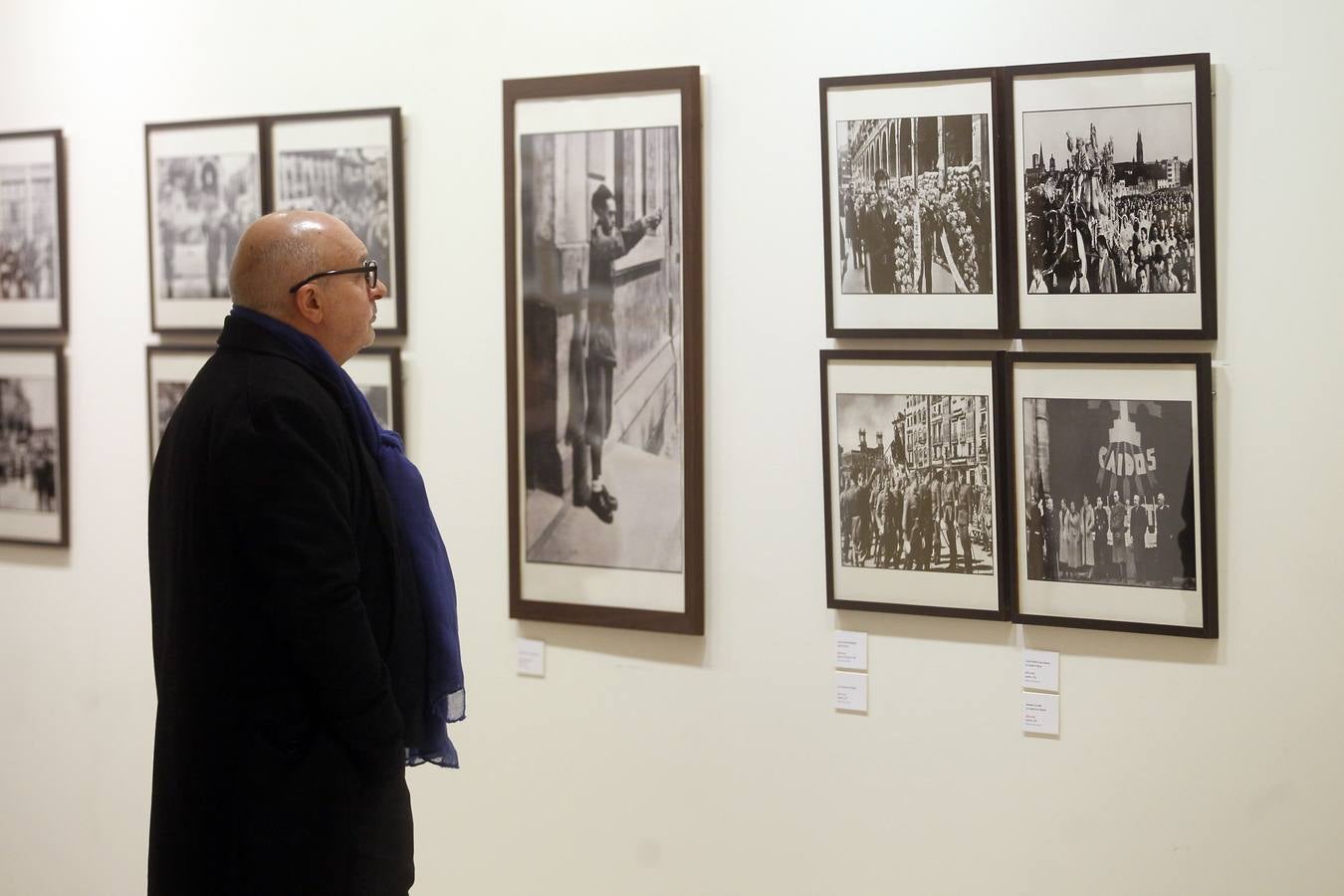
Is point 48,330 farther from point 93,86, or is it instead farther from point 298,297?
point 298,297

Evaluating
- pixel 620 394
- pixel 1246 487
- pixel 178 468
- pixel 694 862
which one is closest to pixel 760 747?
pixel 694 862

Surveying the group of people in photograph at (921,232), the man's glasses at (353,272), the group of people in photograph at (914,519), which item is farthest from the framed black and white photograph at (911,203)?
the man's glasses at (353,272)

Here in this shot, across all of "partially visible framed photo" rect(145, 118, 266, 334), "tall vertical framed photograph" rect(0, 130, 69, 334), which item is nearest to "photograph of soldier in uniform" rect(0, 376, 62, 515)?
"tall vertical framed photograph" rect(0, 130, 69, 334)

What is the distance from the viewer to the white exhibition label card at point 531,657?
319 centimetres

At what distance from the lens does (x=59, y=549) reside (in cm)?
369

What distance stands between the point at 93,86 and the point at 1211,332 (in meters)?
2.90

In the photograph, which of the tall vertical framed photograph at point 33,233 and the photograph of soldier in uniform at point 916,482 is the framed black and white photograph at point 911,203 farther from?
the tall vertical framed photograph at point 33,233

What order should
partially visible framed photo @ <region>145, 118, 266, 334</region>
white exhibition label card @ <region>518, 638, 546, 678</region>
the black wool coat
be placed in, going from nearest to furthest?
1. the black wool coat
2. white exhibition label card @ <region>518, 638, 546, 678</region>
3. partially visible framed photo @ <region>145, 118, 266, 334</region>

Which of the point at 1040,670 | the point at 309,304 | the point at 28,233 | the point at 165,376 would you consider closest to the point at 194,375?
the point at 165,376

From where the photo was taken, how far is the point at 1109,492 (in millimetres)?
2639

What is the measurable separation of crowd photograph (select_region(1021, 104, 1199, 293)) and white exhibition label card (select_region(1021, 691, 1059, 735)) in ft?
2.72

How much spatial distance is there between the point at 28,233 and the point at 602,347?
1784 millimetres

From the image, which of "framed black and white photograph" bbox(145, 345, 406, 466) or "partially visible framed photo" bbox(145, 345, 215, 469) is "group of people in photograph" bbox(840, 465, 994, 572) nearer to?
"framed black and white photograph" bbox(145, 345, 406, 466)

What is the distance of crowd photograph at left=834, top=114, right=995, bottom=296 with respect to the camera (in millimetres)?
2703
